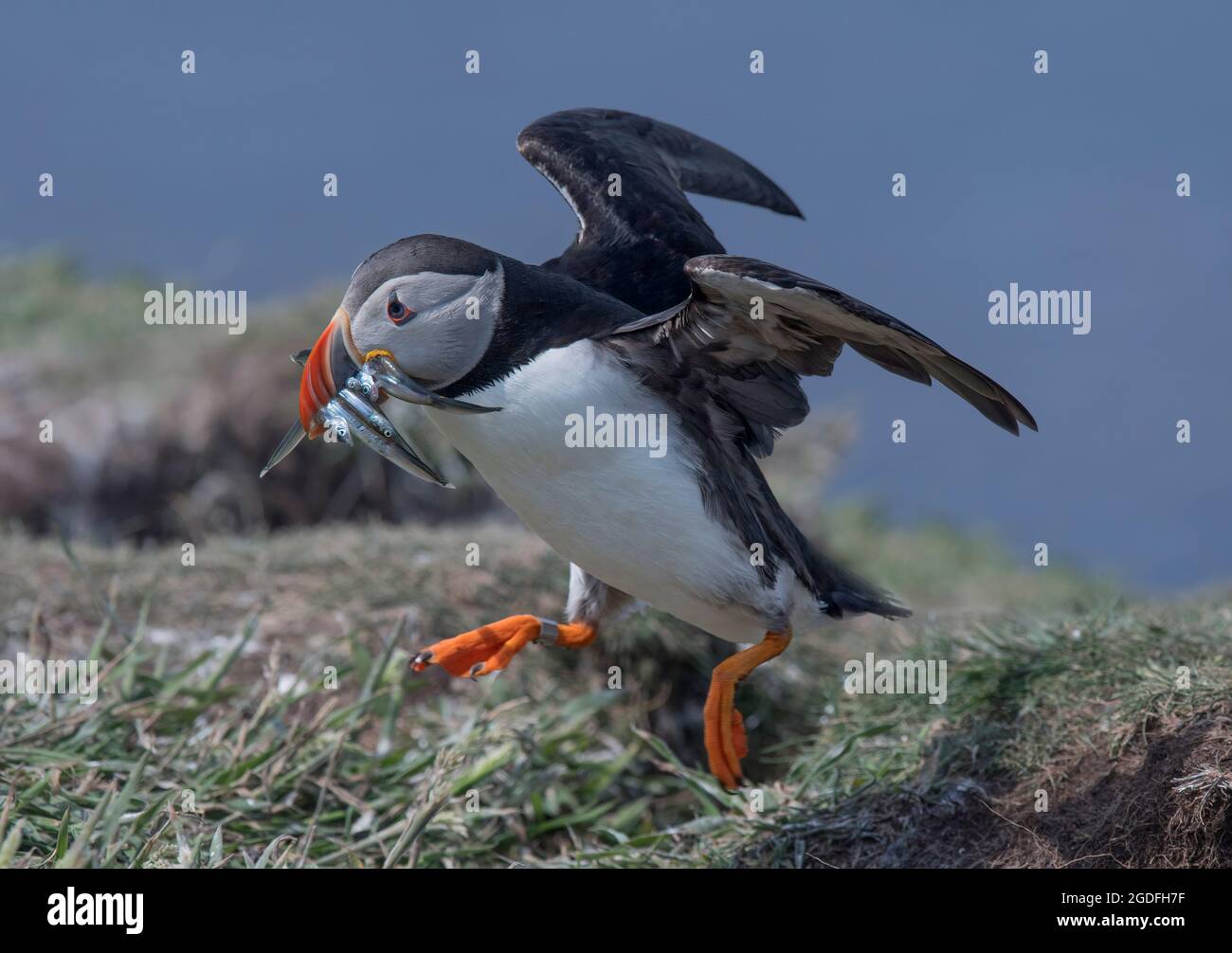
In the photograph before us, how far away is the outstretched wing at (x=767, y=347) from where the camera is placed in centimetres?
422

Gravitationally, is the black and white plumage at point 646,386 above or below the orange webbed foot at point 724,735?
above

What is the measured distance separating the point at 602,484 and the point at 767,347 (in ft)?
2.24

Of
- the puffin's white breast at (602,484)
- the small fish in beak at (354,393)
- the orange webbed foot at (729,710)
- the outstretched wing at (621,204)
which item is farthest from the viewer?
the outstretched wing at (621,204)

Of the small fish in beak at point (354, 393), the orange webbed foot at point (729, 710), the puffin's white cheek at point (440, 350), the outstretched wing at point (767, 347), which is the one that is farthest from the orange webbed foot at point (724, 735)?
the puffin's white cheek at point (440, 350)

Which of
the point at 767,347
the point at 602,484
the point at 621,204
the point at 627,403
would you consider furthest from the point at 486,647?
the point at 621,204

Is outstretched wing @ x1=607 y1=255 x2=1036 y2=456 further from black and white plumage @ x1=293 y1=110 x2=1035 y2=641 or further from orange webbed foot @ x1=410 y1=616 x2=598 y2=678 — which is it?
orange webbed foot @ x1=410 y1=616 x2=598 y2=678

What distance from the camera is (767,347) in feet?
15.3

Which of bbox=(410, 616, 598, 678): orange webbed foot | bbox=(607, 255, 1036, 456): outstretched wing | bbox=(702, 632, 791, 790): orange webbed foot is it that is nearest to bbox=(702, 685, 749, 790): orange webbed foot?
bbox=(702, 632, 791, 790): orange webbed foot

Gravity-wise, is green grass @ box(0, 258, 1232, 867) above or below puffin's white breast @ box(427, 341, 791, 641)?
below

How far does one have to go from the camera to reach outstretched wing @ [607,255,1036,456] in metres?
4.22

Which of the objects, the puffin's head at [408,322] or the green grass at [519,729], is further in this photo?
the green grass at [519,729]

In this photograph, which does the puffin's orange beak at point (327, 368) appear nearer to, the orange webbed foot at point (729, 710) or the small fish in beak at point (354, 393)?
the small fish in beak at point (354, 393)
